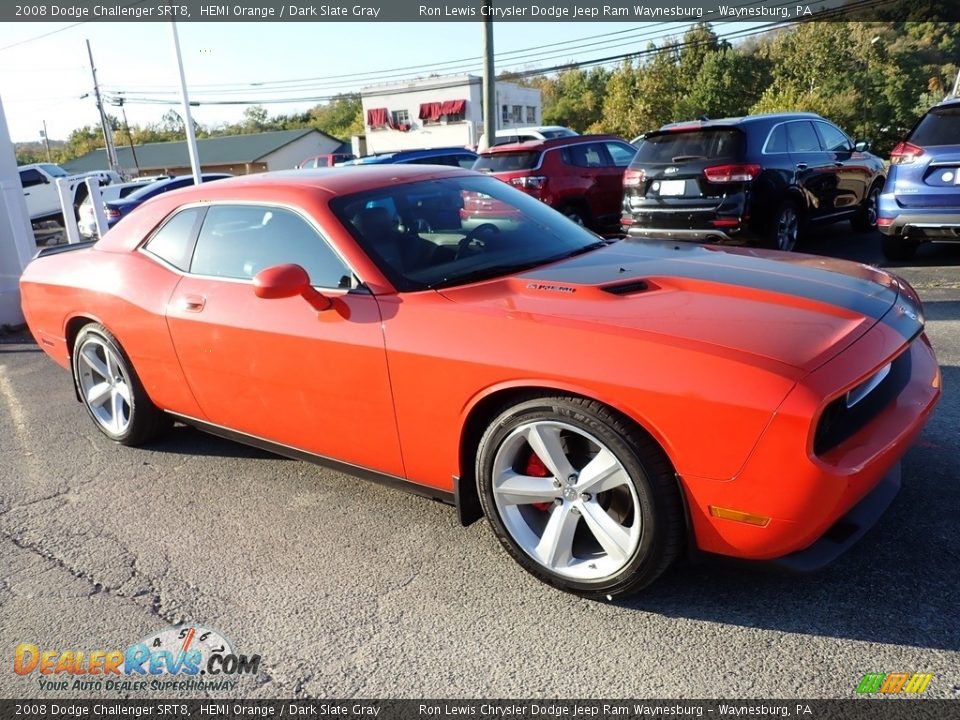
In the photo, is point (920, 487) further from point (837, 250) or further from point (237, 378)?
point (837, 250)

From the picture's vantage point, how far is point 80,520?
353cm

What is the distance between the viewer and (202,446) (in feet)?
14.2

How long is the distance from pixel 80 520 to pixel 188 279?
1.29 meters

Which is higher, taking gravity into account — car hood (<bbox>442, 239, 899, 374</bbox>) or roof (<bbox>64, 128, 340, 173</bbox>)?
car hood (<bbox>442, 239, 899, 374</bbox>)

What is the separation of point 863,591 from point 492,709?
136 cm

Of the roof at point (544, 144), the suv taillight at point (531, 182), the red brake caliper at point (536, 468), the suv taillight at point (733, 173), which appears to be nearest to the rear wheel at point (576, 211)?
the suv taillight at point (531, 182)

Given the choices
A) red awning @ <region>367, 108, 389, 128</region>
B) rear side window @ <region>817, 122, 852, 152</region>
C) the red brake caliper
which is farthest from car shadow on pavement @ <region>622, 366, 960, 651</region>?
red awning @ <region>367, 108, 389, 128</region>

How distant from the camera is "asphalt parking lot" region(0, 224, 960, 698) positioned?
2260 millimetres

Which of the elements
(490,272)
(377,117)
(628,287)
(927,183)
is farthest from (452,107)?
(628,287)

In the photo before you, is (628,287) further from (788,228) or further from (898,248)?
(898,248)

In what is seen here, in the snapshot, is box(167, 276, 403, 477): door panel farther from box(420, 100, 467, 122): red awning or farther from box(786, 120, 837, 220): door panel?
box(420, 100, 467, 122): red awning

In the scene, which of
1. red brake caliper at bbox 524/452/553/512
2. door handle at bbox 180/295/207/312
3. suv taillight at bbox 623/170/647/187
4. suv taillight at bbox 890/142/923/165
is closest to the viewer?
red brake caliper at bbox 524/452/553/512

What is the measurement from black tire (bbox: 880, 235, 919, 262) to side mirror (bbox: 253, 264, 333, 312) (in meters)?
6.95

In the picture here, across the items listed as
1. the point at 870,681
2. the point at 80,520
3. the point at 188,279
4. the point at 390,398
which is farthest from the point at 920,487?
the point at 80,520
